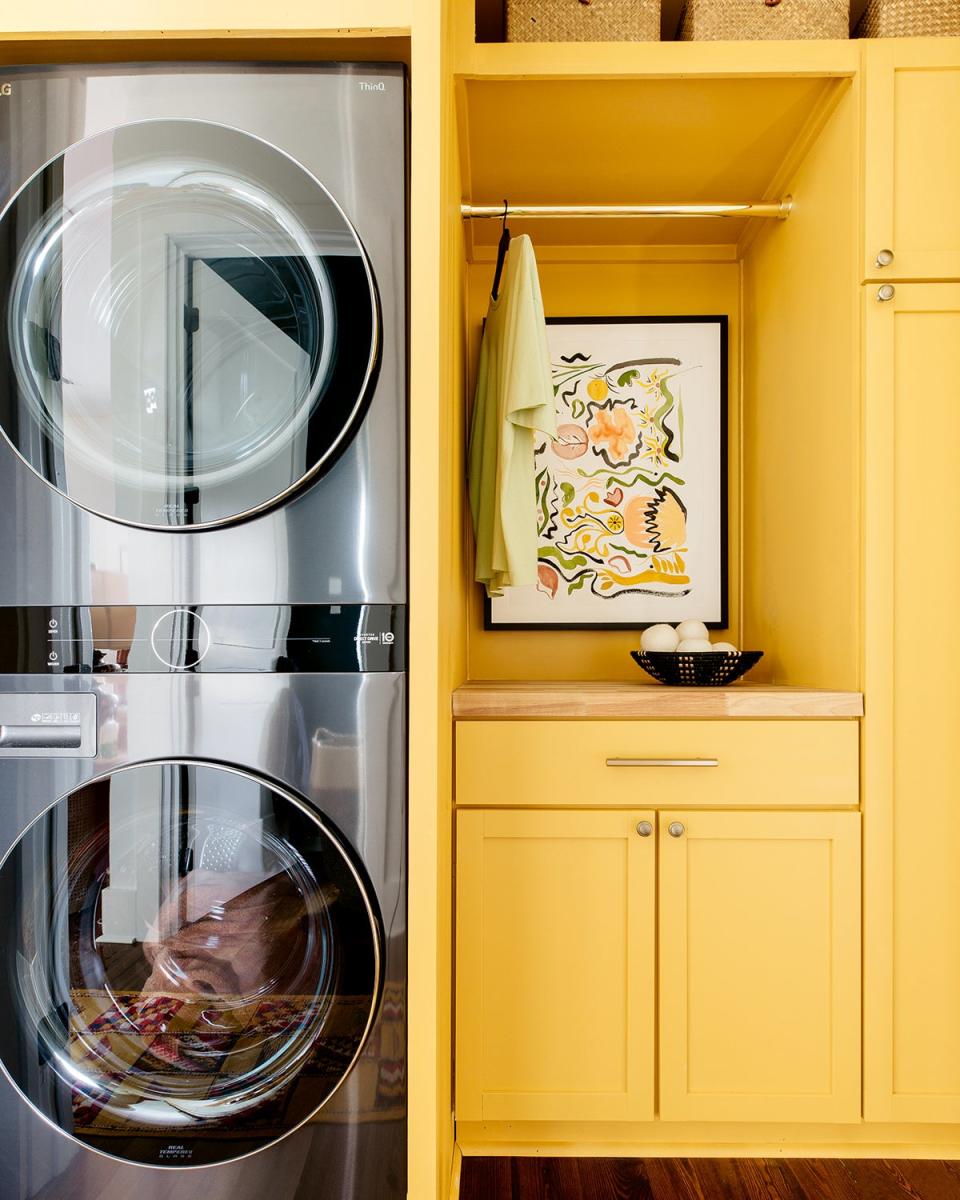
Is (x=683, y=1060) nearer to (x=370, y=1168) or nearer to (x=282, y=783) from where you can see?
(x=370, y=1168)

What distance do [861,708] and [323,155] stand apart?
1.28m

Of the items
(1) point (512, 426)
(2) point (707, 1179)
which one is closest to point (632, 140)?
(1) point (512, 426)

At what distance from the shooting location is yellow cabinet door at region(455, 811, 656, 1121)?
1.55 metres

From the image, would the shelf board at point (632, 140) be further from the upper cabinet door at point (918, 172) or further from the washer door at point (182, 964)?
the washer door at point (182, 964)

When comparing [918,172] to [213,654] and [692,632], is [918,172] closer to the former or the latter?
[692,632]

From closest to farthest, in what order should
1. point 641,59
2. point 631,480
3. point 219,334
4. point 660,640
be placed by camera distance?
point 219,334, point 641,59, point 660,640, point 631,480

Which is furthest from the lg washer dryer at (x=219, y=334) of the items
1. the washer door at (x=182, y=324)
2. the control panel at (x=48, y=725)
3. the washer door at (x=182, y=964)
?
the washer door at (x=182, y=964)

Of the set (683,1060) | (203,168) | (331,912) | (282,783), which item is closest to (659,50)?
(203,168)

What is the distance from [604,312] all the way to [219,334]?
126 cm

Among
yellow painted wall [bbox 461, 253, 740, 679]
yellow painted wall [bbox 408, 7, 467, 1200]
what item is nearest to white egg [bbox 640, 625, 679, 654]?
yellow painted wall [bbox 461, 253, 740, 679]

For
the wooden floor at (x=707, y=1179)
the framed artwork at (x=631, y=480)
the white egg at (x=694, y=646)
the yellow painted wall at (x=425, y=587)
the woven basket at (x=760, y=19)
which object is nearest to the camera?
the yellow painted wall at (x=425, y=587)

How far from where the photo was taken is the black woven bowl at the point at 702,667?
5.44 feet

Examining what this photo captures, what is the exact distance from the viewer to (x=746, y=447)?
211 cm

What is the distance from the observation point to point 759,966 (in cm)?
154
